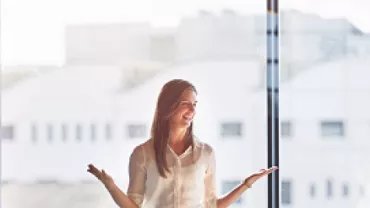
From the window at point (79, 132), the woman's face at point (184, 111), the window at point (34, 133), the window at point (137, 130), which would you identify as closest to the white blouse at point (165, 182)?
the woman's face at point (184, 111)

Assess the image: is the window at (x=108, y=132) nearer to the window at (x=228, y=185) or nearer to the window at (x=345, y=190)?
the window at (x=228, y=185)

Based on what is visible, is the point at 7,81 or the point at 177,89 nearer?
the point at 177,89

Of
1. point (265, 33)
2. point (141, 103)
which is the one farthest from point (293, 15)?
point (141, 103)

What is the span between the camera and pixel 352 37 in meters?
2.42

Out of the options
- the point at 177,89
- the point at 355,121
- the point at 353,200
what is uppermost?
the point at 177,89

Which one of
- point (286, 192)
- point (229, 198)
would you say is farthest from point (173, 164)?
point (286, 192)

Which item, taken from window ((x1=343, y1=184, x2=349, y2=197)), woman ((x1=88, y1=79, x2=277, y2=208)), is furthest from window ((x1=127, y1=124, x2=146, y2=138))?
window ((x1=343, y1=184, x2=349, y2=197))

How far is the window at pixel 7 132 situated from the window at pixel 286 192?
1.43 m

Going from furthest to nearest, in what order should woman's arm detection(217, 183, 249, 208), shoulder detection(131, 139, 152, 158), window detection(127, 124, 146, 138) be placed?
window detection(127, 124, 146, 138) → woman's arm detection(217, 183, 249, 208) → shoulder detection(131, 139, 152, 158)

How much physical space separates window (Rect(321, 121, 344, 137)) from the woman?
0.84 meters

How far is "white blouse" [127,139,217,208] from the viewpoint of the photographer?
1789 mm

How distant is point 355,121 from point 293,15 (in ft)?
2.10

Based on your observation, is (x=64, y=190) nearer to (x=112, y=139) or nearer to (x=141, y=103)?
(x=112, y=139)

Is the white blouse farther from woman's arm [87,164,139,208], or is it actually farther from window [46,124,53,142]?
window [46,124,53,142]
